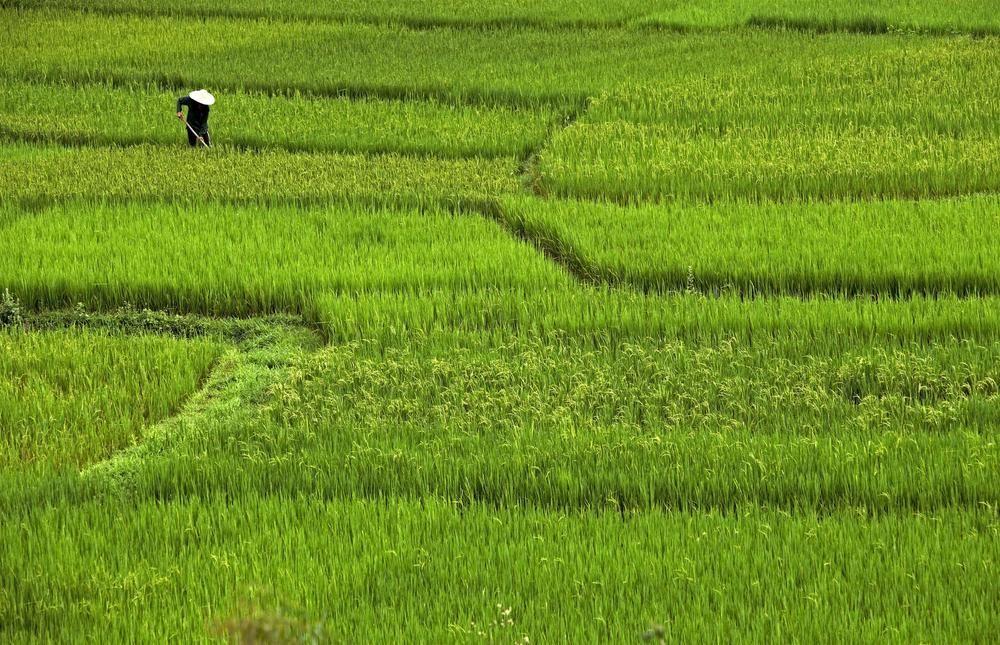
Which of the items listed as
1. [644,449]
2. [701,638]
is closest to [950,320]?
[644,449]

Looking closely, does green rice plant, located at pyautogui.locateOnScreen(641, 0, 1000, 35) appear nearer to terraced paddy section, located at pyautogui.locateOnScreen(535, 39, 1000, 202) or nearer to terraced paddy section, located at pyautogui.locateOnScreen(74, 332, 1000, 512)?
terraced paddy section, located at pyautogui.locateOnScreen(535, 39, 1000, 202)

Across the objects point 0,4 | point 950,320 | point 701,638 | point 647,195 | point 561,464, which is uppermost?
point 0,4

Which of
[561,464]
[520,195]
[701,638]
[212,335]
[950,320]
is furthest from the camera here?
[520,195]

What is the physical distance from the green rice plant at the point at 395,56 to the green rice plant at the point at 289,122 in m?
0.35

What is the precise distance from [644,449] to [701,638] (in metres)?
1.38

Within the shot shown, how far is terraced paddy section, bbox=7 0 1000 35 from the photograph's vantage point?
46.6 feet

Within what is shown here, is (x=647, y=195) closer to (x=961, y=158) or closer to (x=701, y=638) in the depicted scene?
(x=961, y=158)

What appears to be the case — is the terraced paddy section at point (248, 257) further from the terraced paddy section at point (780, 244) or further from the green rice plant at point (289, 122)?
the green rice plant at point (289, 122)

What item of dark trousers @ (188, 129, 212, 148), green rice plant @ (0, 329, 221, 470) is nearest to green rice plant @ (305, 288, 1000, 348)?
green rice plant @ (0, 329, 221, 470)

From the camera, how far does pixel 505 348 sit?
651cm

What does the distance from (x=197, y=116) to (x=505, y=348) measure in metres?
4.66

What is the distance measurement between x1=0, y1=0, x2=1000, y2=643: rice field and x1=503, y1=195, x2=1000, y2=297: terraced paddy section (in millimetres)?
24

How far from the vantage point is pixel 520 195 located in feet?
29.3

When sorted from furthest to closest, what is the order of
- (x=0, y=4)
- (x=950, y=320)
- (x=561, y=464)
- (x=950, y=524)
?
(x=0, y=4), (x=950, y=320), (x=561, y=464), (x=950, y=524)
